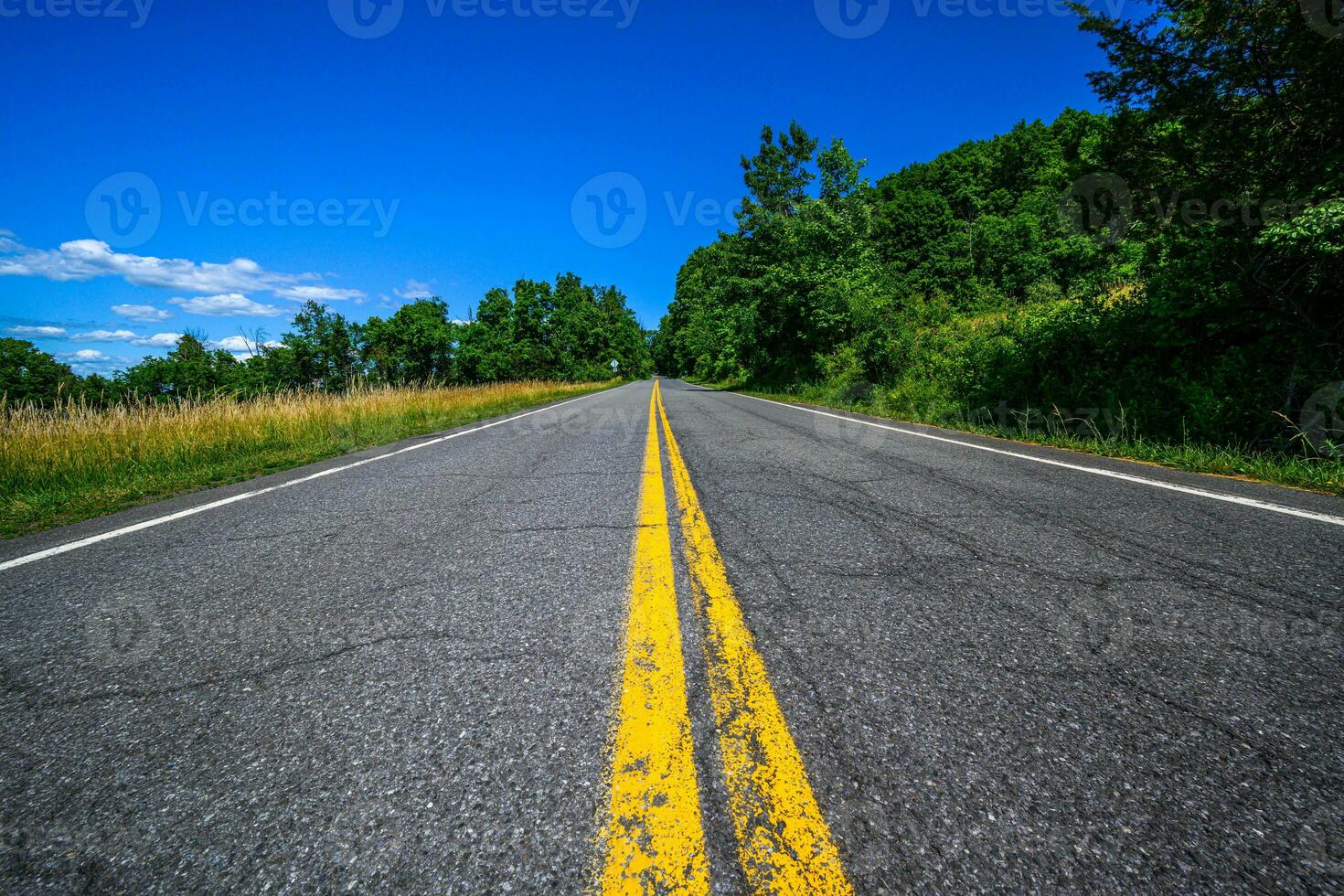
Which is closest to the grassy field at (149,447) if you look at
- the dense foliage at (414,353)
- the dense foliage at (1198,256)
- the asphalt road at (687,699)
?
the asphalt road at (687,699)

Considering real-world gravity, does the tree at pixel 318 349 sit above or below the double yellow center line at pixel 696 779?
above

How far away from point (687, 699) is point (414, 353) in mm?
52606

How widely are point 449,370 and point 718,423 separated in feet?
145

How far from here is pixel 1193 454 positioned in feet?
15.8

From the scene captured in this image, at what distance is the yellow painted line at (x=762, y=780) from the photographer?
0.94 metres

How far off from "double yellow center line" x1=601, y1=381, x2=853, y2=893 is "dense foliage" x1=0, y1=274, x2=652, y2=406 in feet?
139

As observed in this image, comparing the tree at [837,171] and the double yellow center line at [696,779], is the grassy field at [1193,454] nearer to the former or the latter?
the double yellow center line at [696,779]

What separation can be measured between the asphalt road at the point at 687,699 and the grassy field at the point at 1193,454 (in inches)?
56.2

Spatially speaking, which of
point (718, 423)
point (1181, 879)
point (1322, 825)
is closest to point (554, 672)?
point (1181, 879)

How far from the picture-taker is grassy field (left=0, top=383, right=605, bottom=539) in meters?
4.57

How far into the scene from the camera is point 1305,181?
480 cm

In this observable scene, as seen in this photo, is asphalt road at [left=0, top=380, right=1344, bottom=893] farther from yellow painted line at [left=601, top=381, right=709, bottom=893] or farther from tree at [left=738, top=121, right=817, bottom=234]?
tree at [left=738, top=121, right=817, bottom=234]

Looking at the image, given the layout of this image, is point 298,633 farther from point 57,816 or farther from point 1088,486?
point 1088,486

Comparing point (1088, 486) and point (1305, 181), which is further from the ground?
point (1305, 181)
